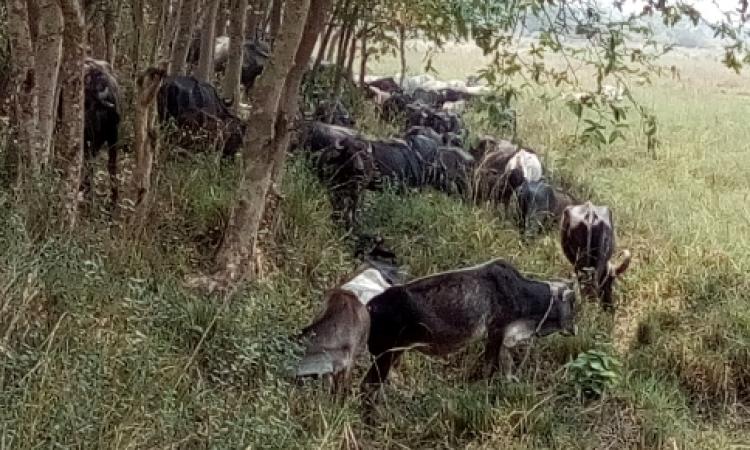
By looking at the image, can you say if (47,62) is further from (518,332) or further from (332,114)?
(332,114)

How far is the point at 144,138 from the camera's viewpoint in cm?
586

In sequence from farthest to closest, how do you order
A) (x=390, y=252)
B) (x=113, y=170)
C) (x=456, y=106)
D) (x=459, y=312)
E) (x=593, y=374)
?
(x=456, y=106)
(x=390, y=252)
(x=113, y=170)
(x=593, y=374)
(x=459, y=312)

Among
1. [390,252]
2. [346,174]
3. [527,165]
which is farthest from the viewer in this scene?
[527,165]

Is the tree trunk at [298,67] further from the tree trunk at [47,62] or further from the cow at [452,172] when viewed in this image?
the cow at [452,172]

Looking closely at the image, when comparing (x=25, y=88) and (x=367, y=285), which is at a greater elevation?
(x=25, y=88)

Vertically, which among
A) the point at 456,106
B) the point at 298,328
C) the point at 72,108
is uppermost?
the point at 72,108

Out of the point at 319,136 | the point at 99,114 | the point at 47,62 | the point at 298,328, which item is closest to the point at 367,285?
the point at 298,328

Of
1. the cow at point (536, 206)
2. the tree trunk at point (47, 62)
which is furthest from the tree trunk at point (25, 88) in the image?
the cow at point (536, 206)

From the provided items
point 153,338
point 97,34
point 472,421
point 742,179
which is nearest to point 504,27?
point 472,421

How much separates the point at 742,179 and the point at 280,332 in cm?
773

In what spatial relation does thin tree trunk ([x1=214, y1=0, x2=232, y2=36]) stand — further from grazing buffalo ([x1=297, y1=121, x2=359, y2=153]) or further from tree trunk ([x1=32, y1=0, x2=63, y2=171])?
Answer: tree trunk ([x1=32, y1=0, x2=63, y2=171])

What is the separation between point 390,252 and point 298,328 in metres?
1.89

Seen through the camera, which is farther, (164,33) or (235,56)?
(235,56)

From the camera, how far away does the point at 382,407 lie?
5375 millimetres
